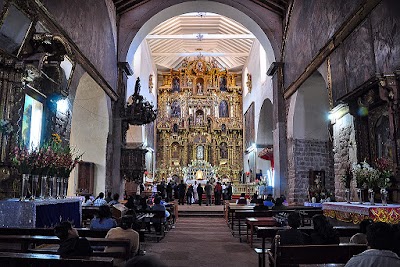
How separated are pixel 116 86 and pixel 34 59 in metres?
7.95

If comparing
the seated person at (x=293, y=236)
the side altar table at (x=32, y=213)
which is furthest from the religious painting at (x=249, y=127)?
the seated person at (x=293, y=236)

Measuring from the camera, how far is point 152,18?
Result: 15219mm

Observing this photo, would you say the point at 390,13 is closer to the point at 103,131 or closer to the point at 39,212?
the point at 39,212

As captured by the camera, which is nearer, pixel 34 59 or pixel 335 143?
pixel 34 59

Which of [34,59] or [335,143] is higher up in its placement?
[34,59]

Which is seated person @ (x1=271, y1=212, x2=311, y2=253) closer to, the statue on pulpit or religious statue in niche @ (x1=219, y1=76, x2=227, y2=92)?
the statue on pulpit

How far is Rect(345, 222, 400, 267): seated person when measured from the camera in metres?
2.14

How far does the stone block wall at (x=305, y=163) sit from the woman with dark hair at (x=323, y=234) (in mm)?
9239

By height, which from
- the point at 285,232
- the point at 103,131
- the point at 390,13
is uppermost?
the point at 390,13

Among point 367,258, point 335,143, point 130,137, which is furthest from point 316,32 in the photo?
point 130,137

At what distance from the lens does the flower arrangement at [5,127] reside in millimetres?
5914

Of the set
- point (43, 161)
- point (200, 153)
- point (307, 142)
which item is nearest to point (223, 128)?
point (200, 153)

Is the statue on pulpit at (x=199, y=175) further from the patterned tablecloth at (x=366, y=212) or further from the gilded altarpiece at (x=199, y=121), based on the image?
the patterned tablecloth at (x=366, y=212)

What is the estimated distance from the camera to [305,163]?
12859 mm
